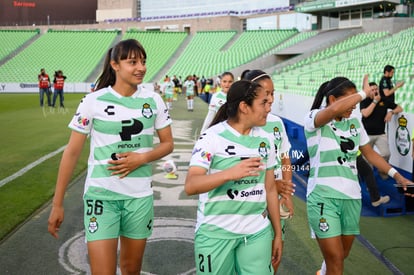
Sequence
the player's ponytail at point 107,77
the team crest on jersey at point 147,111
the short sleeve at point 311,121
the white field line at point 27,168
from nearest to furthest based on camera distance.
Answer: the team crest on jersey at point 147,111
the player's ponytail at point 107,77
the short sleeve at point 311,121
the white field line at point 27,168

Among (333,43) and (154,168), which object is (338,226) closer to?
(154,168)

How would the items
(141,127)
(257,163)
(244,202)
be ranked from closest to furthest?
(257,163) < (244,202) < (141,127)

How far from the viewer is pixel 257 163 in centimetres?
246

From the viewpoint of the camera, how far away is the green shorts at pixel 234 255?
8.89 feet

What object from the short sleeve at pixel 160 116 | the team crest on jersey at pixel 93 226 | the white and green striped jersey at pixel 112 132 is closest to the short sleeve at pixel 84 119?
the white and green striped jersey at pixel 112 132

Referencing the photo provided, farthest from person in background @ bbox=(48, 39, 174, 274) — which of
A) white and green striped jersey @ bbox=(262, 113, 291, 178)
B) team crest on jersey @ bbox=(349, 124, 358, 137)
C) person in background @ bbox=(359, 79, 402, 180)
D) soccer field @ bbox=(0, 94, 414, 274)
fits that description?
person in background @ bbox=(359, 79, 402, 180)

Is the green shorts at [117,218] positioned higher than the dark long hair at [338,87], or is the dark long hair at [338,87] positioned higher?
the dark long hair at [338,87]

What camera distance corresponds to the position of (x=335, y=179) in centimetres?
373

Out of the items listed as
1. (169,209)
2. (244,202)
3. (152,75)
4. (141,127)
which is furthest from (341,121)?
(152,75)

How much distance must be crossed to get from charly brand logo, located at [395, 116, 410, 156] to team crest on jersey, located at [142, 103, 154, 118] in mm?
5656

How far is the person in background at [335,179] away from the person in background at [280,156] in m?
0.28

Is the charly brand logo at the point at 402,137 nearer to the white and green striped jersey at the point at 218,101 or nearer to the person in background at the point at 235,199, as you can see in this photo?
the white and green striped jersey at the point at 218,101

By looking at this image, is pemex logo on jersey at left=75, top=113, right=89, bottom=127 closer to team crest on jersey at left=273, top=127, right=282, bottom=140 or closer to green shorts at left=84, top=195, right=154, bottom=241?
green shorts at left=84, top=195, right=154, bottom=241

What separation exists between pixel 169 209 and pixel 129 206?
3.58m
